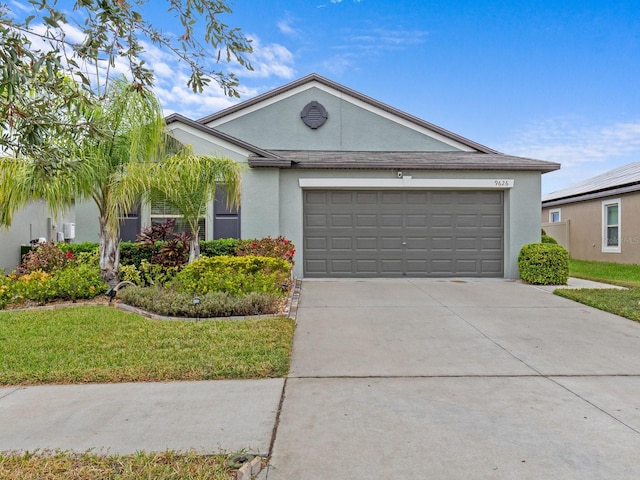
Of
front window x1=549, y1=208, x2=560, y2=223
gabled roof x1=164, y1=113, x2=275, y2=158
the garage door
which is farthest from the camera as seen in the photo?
front window x1=549, y1=208, x2=560, y2=223

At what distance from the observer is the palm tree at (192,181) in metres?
7.76

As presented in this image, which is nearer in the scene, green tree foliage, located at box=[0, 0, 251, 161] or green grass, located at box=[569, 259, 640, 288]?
green tree foliage, located at box=[0, 0, 251, 161]

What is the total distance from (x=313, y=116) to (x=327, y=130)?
0.66 meters

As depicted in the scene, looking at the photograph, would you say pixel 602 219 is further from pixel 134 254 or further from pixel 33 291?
pixel 33 291

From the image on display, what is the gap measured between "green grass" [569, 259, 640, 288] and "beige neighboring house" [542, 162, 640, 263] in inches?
33.8

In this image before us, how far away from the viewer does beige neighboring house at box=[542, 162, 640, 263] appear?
576 inches

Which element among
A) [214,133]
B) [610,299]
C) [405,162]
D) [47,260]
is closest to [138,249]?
[47,260]

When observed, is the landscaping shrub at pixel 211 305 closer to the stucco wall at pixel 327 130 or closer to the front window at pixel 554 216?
the stucco wall at pixel 327 130

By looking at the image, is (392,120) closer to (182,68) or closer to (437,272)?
(437,272)

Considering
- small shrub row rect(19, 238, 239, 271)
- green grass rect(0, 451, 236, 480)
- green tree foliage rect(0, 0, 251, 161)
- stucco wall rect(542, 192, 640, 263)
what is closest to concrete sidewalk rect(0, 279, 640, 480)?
green grass rect(0, 451, 236, 480)

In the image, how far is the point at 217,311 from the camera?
646 centimetres

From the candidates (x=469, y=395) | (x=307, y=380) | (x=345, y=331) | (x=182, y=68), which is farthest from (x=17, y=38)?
(x=345, y=331)

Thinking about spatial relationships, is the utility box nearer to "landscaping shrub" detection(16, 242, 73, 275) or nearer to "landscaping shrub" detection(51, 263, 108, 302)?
"landscaping shrub" detection(16, 242, 73, 275)

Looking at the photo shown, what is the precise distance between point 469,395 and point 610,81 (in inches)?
637
